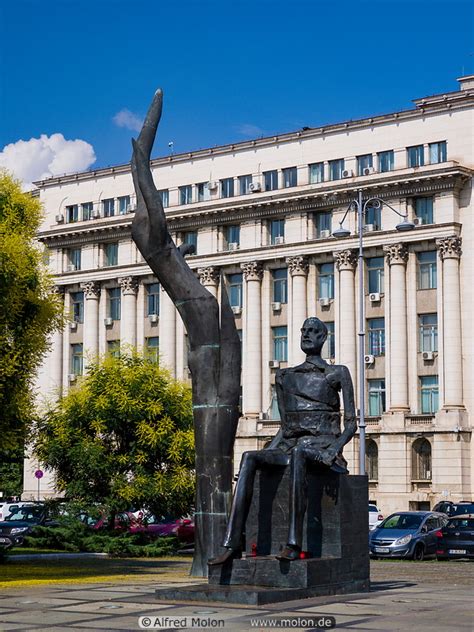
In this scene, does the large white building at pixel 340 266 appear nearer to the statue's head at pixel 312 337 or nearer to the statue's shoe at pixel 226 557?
the statue's head at pixel 312 337

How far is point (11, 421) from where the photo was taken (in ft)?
90.6

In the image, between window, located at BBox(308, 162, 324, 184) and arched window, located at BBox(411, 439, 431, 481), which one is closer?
arched window, located at BBox(411, 439, 431, 481)

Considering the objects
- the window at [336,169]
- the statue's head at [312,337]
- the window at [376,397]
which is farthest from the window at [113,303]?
the statue's head at [312,337]

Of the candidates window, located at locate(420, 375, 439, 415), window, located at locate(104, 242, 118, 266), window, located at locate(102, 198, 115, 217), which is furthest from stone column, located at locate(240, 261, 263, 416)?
window, located at locate(102, 198, 115, 217)

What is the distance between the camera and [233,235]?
7156cm

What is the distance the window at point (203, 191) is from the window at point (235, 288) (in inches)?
189

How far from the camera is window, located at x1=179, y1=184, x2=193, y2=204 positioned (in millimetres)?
72938

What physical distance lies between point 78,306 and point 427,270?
25.6 metres

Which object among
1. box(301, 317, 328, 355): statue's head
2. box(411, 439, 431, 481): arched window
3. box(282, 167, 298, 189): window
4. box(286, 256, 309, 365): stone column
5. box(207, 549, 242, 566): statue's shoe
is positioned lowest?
box(207, 549, 242, 566): statue's shoe

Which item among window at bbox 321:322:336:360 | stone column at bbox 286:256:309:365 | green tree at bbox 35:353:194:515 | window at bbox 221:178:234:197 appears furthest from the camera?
window at bbox 221:178:234:197

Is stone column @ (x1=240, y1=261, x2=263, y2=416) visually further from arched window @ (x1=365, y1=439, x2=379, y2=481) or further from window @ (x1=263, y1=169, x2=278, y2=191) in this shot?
arched window @ (x1=365, y1=439, x2=379, y2=481)

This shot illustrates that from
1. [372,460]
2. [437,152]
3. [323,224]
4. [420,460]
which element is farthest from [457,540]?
[323,224]

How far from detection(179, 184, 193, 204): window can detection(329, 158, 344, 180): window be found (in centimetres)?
982

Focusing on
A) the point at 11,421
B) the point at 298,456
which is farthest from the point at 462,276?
the point at 298,456
